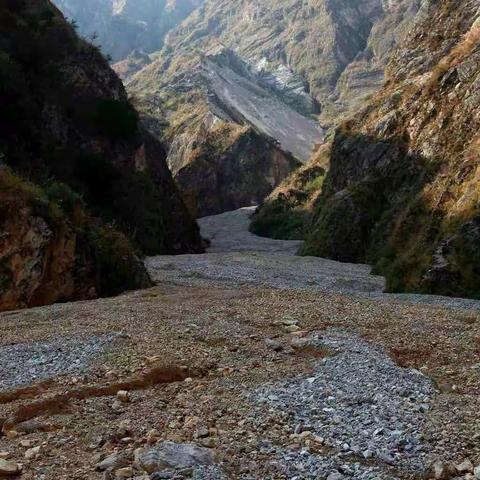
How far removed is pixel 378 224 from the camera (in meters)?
47.2

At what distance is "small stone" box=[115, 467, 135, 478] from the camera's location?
7.24m

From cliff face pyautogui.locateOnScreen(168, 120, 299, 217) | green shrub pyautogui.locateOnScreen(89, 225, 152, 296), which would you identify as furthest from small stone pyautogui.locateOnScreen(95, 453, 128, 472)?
cliff face pyautogui.locateOnScreen(168, 120, 299, 217)

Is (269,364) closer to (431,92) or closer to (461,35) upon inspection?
(431,92)

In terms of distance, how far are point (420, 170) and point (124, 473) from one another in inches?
1681

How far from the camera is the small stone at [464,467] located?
7184 millimetres

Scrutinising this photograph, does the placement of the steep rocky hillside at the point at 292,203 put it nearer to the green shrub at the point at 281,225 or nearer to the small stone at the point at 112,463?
the green shrub at the point at 281,225

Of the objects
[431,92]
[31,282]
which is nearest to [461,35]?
[431,92]

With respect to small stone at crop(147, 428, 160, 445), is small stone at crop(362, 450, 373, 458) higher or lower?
lower

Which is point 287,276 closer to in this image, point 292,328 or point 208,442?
point 292,328

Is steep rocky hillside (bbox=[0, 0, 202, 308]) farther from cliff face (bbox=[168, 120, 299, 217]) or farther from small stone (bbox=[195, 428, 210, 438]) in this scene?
cliff face (bbox=[168, 120, 299, 217])

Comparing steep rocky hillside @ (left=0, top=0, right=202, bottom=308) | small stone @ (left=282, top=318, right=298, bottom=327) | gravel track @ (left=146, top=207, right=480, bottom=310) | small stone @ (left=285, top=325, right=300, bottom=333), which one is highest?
steep rocky hillside @ (left=0, top=0, right=202, bottom=308)

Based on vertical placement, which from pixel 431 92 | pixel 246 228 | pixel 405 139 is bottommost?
pixel 246 228

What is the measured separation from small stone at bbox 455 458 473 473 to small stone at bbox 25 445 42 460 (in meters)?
5.41

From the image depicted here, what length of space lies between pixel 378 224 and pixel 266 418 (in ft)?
132
